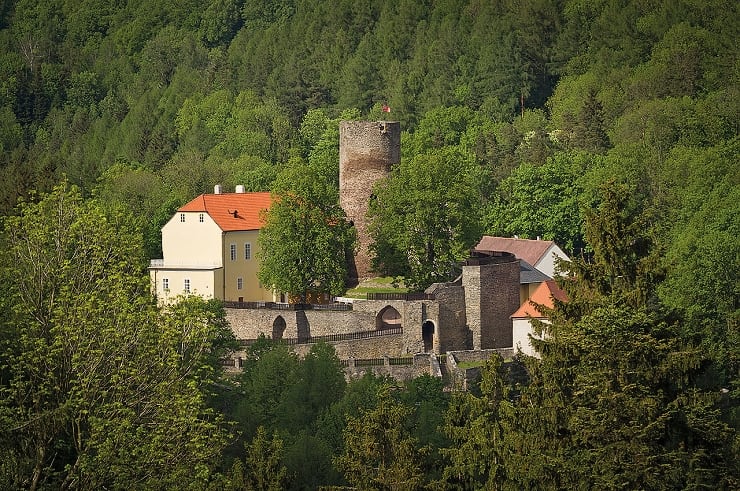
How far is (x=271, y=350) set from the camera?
56094 millimetres

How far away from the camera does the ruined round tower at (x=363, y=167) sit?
6569 centimetres

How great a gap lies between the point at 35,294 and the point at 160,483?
14.3ft

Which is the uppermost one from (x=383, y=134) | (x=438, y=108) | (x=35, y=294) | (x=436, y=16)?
(x=436, y=16)

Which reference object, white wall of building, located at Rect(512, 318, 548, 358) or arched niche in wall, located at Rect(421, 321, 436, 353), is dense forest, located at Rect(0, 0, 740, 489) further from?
arched niche in wall, located at Rect(421, 321, 436, 353)

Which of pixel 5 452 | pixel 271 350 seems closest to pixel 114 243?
pixel 5 452

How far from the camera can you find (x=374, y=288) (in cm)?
6469

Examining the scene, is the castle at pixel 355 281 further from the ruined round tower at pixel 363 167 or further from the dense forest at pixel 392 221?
the dense forest at pixel 392 221

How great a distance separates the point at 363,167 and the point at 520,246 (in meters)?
6.30

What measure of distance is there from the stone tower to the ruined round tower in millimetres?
5468

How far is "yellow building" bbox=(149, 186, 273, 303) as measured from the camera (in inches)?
2589

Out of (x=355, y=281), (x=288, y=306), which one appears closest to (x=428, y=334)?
(x=288, y=306)

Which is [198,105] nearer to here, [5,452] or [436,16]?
[436,16]

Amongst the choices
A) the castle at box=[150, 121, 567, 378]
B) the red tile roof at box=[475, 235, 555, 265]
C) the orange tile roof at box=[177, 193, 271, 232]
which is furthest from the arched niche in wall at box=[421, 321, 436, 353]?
the orange tile roof at box=[177, 193, 271, 232]

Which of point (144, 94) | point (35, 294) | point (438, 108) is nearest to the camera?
point (35, 294)
